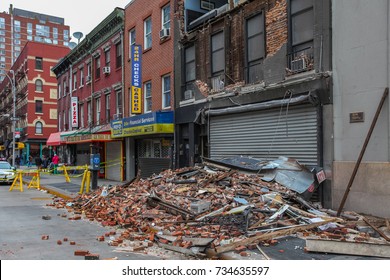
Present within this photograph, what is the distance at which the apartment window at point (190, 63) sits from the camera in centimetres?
1670

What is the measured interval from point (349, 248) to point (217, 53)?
34.8 feet

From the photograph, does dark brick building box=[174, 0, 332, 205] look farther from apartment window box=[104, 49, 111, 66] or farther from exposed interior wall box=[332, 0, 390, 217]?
apartment window box=[104, 49, 111, 66]

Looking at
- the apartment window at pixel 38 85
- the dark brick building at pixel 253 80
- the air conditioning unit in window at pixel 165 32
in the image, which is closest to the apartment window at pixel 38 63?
the apartment window at pixel 38 85

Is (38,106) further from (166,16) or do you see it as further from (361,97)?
(361,97)

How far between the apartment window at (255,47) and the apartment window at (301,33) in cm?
131

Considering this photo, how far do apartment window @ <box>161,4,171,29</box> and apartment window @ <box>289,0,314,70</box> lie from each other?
8.01m

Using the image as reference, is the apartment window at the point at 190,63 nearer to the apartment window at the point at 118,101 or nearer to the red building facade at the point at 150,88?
the red building facade at the point at 150,88

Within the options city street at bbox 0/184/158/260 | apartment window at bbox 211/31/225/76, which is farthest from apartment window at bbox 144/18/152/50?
city street at bbox 0/184/158/260

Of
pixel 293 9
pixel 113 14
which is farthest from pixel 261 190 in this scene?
pixel 113 14

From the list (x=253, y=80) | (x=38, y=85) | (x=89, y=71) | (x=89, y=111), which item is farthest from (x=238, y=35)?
(x=38, y=85)

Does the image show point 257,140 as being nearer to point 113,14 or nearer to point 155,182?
point 155,182

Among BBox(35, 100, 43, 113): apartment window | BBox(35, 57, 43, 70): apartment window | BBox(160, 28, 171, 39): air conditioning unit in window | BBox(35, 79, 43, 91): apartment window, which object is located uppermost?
BBox(35, 57, 43, 70): apartment window

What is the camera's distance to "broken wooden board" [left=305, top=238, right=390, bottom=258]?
587 centimetres

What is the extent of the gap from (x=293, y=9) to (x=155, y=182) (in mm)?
6889
